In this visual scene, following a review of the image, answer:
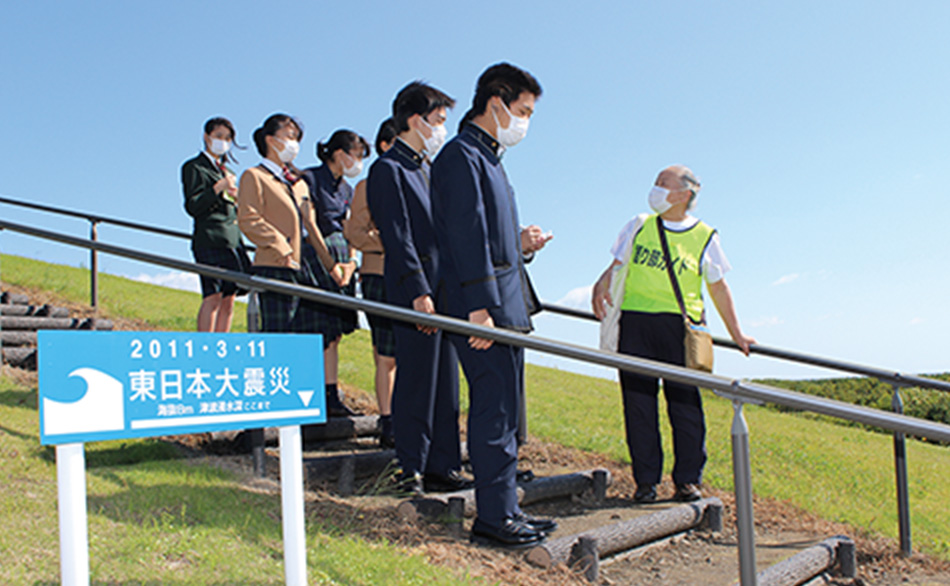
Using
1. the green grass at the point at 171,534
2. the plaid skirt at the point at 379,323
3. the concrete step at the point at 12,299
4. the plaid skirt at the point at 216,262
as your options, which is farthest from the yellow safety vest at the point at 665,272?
the concrete step at the point at 12,299

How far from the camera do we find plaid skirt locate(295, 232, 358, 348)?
5.19 meters

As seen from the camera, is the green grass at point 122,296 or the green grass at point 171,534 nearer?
the green grass at point 171,534

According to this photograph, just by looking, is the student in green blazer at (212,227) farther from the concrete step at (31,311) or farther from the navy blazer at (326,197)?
the concrete step at (31,311)

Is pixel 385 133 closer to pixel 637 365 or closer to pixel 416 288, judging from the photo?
pixel 416 288

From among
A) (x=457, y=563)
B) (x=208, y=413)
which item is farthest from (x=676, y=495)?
(x=208, y=413)

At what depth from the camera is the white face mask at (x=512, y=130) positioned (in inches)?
151

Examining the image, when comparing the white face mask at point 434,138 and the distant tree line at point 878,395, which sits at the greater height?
the white face mask at point 434,138

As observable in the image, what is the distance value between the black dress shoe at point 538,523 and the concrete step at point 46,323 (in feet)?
16.0

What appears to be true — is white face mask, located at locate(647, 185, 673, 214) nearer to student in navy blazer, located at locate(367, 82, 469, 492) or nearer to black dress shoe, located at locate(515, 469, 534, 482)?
student in navy blazer, located at locate(367, 82, 469, 492)

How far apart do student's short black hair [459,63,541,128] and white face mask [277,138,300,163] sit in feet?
5.55

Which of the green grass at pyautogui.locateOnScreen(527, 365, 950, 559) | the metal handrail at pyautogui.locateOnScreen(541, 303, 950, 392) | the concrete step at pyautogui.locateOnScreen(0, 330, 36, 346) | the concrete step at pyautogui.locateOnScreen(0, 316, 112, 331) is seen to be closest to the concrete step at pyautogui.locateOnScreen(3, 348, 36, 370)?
the concrete step at pyautogui.locateOnScreen(0, 330, 36, 346)

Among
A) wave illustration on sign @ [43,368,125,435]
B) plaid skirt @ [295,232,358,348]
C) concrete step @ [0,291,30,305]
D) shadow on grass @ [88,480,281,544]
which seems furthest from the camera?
concrete step @ [0,291,30,305]

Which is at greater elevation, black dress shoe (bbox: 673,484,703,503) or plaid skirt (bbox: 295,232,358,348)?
plaid skirt (bbox: 295,232,358,348)

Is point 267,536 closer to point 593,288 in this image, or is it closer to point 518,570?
point 518,570
